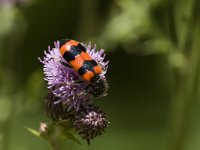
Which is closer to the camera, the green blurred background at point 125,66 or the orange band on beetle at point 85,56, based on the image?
the orange band on beetle at point 85,56

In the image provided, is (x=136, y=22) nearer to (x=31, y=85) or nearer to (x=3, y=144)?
(x=31, y=85)

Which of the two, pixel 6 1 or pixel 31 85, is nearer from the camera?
pixel 31 85

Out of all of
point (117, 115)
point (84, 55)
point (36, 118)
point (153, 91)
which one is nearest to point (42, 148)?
point (36, 118)

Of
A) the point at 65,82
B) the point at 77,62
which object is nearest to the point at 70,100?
the point at 65,82

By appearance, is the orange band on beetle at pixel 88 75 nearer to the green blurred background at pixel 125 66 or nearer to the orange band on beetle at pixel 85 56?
the orange band on beetle at pixel 85 56

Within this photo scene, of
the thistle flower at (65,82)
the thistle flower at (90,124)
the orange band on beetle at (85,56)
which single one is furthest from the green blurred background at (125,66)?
the orange band on beetle at (85,56)

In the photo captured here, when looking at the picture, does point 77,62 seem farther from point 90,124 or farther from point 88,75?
point 90,124

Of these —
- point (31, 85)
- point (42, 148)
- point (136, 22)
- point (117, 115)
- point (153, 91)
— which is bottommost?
point (31, 85)

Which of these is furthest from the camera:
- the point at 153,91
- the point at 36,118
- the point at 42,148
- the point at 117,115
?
the point at 153,91
